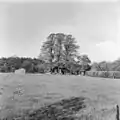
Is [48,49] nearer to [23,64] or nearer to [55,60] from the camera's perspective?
[55,60]

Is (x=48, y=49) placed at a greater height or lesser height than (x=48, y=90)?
greater

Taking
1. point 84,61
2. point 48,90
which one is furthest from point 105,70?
point 48,90

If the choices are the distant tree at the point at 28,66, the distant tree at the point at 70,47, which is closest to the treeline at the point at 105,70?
the distant tree at the point at 70,47

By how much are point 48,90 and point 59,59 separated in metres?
0.34

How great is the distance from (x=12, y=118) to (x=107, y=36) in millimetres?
1303

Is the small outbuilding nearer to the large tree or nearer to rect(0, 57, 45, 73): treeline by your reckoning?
rect(0, 57, 45, 73): treeline

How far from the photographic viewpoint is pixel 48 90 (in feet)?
4.78

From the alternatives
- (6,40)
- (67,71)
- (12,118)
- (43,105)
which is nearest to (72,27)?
(67,71)

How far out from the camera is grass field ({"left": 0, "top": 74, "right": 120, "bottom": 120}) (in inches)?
55.4

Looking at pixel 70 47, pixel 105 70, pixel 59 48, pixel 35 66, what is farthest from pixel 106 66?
pixel 35 66

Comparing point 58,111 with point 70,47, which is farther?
point 70,47

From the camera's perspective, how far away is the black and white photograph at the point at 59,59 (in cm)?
143

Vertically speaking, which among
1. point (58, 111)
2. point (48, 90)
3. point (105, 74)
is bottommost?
point (58, 111)

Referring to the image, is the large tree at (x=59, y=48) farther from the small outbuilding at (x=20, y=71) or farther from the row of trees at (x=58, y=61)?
the small outbuilding at (x=20, y=71)
